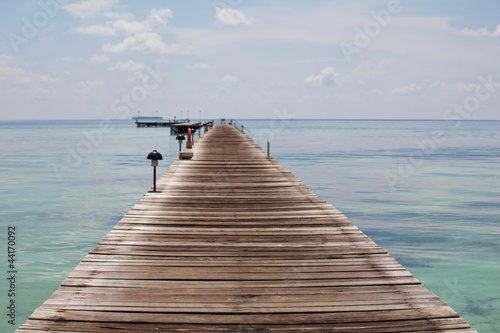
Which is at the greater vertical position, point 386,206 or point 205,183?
point 205,183

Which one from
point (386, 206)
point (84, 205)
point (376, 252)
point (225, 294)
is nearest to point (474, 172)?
point (386, 206)

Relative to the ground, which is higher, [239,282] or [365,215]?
[239,282]

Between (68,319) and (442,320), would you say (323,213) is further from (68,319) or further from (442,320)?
(68,319)

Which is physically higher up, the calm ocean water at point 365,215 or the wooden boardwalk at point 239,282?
the wooden boardwalk at point 239,282

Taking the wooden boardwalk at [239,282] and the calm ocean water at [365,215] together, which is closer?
the wooden boardwalk at [239,282]

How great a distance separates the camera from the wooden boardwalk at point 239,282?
15.3 feet

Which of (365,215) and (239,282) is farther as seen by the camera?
(365,215)

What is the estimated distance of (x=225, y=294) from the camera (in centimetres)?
533

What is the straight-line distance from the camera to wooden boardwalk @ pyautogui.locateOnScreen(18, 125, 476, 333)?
183 inches

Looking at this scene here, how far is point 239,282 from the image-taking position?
5.69m

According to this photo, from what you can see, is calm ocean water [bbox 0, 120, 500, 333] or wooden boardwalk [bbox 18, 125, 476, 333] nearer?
wooden boardwalk [bbox 18, 125, 476, 333]

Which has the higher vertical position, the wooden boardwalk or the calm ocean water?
the wooden boardwalk

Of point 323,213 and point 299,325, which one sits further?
point 323,213

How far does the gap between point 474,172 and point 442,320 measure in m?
34.5
